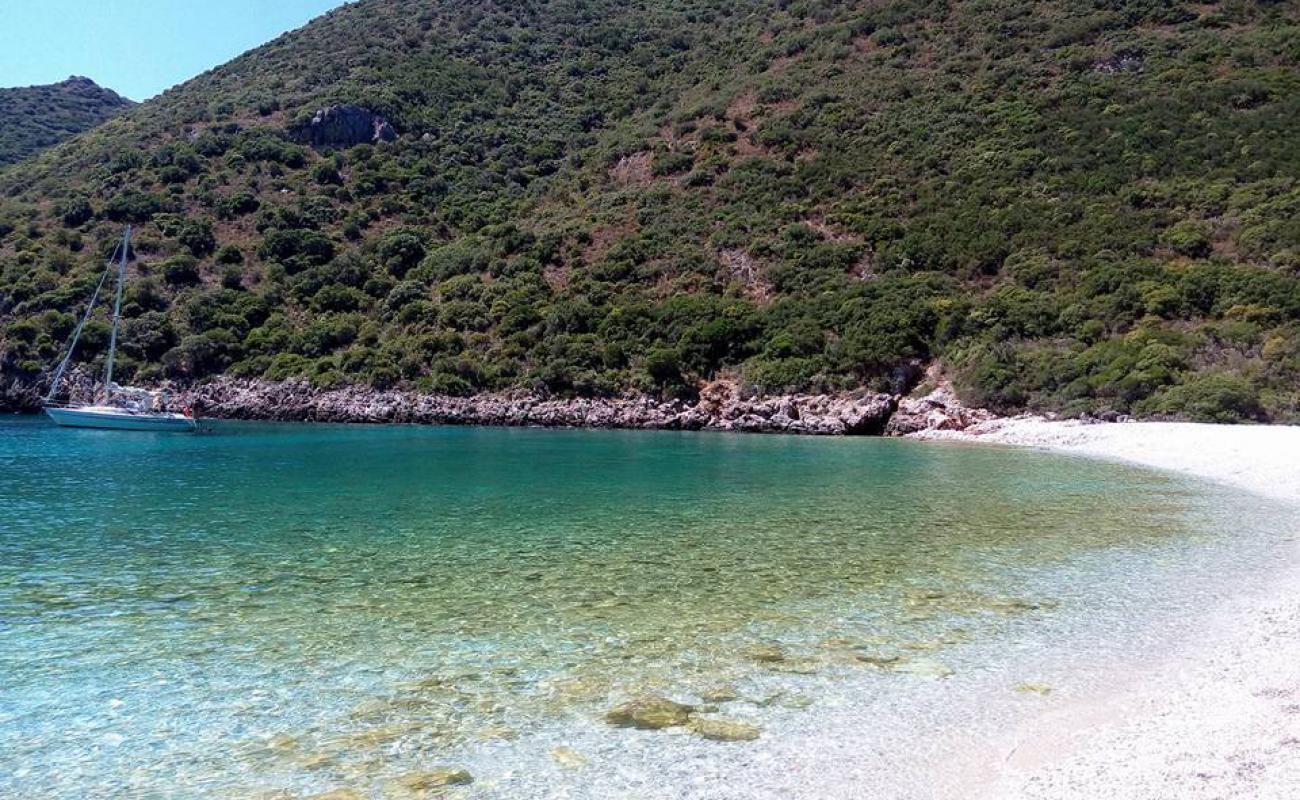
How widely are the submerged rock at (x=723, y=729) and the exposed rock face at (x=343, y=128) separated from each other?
254ft

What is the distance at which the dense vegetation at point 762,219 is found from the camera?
3884 centimetres

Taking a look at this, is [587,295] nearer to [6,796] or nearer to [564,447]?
[564,447]

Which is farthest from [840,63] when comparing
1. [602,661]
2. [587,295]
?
[602,661]

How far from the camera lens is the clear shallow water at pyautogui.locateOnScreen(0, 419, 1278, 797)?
542cm

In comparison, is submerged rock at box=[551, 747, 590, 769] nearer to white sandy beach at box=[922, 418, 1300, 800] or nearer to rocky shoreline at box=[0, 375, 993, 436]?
white sandy beach at box=[922, 418, 1300, 800]

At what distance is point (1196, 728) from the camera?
5.34 meters

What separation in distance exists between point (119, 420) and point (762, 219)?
38.1 m

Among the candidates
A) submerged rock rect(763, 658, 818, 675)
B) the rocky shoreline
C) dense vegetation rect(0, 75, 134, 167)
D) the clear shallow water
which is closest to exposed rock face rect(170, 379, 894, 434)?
the rocky shoreline

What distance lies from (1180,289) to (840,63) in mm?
41329

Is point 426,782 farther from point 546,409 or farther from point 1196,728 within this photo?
point 546,409

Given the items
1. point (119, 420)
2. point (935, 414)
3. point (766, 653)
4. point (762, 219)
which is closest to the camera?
point (766, 653)

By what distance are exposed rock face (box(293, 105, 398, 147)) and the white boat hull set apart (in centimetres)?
4192

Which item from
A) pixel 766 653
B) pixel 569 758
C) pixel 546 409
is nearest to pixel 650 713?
pixel 569 758

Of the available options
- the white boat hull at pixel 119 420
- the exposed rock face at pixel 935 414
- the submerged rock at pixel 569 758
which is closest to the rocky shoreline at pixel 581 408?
the exposed rock face at pixel 935 414
